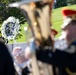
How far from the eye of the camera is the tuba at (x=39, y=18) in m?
3.72

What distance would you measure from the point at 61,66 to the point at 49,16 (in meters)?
0.48

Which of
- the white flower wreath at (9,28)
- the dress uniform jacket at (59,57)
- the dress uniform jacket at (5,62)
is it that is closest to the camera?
the dress uniform jacket at (59,57)

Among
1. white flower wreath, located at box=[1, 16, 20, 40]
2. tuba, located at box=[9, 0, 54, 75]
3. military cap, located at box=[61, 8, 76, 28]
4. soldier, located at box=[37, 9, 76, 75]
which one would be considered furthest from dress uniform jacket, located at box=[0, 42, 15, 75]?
white flower wreath, located at box=[1, 16, 20, 40]

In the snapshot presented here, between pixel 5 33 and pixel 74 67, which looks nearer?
pixel 74 67

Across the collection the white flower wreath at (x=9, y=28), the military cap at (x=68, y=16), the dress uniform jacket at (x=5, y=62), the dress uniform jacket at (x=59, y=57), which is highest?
the military cap at (x=68, y=16)

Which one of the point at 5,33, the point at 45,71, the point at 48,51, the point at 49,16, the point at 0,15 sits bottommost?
→ the point at 0,15

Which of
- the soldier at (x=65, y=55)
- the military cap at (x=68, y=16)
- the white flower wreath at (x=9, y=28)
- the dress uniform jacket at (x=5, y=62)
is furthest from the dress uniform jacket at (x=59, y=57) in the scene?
the white flower wreath at (x=9, y=28)

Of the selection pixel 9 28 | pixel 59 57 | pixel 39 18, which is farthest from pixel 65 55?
pixel 9 28

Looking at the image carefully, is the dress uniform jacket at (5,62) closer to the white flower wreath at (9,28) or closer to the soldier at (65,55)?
the soldier at (65,55)

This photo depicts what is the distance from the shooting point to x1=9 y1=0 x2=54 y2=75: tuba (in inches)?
146

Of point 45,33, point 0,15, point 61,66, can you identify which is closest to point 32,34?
point 45,33

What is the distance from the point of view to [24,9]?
3.81 metres

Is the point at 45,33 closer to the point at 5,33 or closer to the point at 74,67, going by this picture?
the point at 74,67

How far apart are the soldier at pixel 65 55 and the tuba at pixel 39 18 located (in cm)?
8
